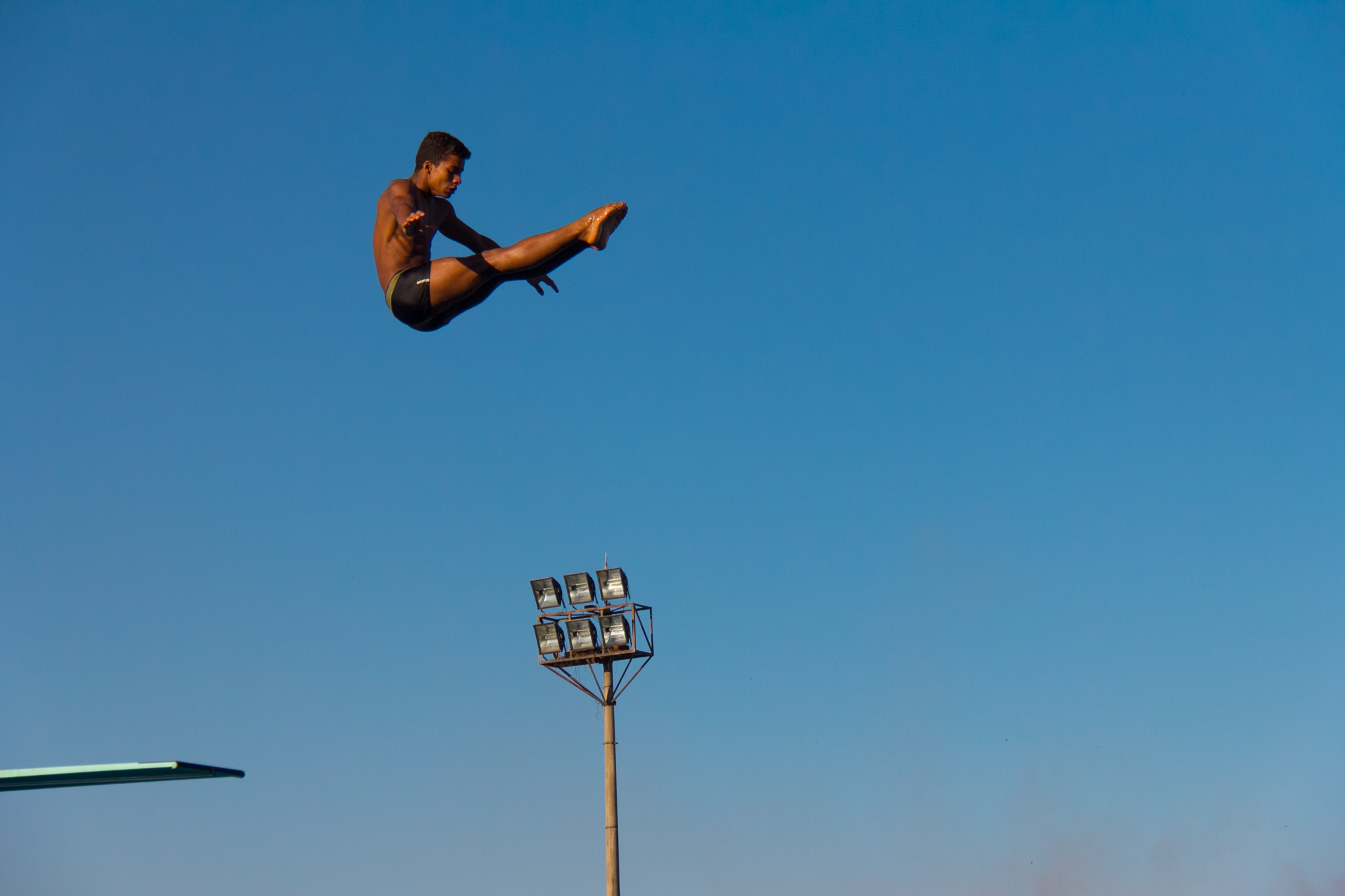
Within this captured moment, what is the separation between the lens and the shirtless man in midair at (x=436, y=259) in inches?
468

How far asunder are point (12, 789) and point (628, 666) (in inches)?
989

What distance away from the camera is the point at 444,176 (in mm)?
12227

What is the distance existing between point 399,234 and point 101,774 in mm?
5016

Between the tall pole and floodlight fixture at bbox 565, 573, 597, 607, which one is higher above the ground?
floodlight fixture at bbox 565, 573, 597, 607

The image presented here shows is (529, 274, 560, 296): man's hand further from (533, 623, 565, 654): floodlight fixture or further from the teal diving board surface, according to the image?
(533, 623, 565, 654): floodlight fixture

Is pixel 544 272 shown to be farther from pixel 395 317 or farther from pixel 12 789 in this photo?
pixel 12 789

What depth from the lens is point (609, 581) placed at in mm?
35781

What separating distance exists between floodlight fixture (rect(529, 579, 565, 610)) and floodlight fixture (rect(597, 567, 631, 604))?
1.27 metres

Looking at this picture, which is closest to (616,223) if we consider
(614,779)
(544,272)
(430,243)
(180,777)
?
(544,272)

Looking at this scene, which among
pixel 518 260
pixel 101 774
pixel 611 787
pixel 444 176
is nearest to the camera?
pixel 101 774

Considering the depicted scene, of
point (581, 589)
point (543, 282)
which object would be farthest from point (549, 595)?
point (543, 282)

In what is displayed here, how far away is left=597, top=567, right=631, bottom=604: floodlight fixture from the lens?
35688mm

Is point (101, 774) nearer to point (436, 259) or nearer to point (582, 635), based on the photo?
point (436, 259)

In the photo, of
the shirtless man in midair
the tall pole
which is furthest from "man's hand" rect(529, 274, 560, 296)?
the tall pole
